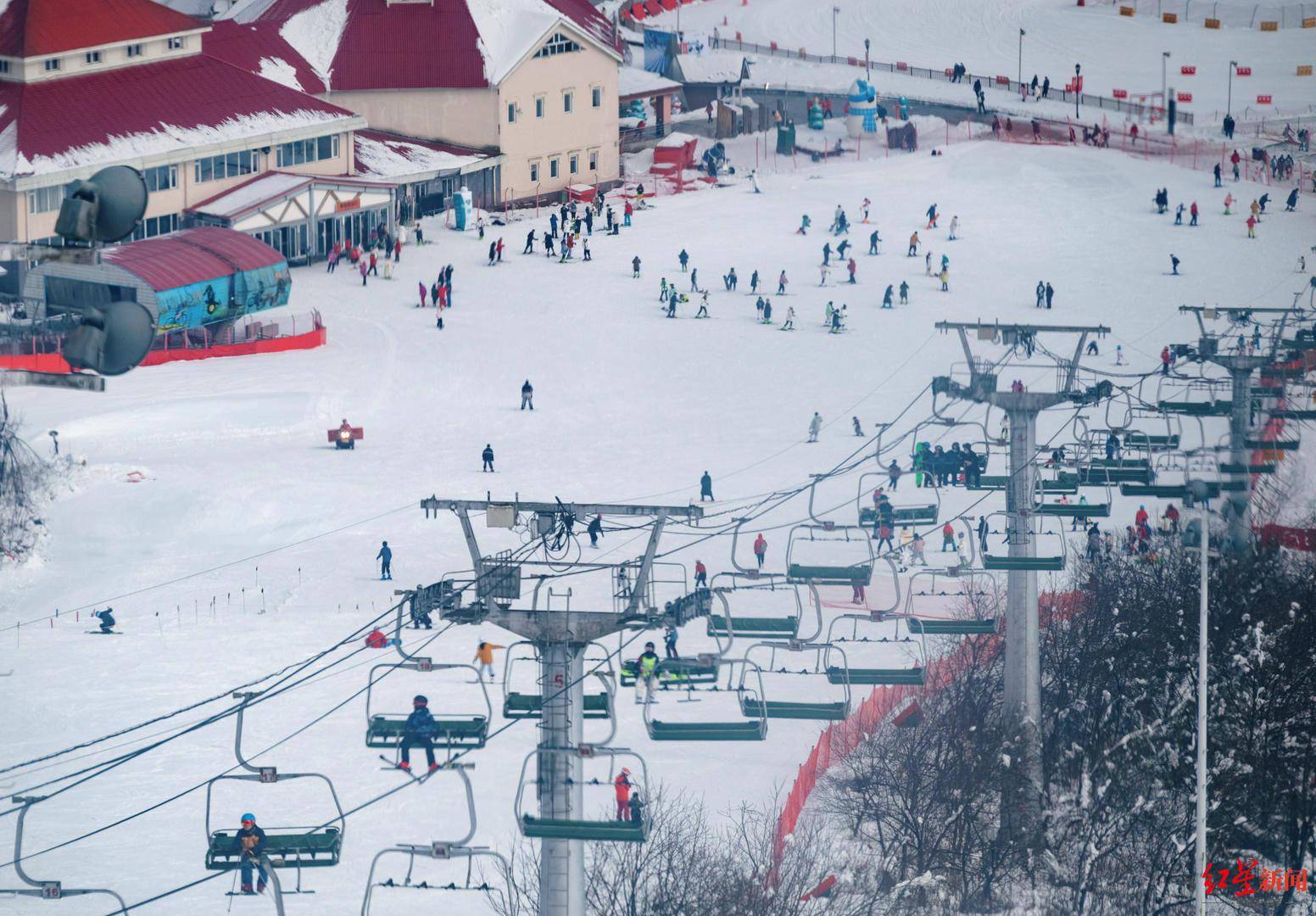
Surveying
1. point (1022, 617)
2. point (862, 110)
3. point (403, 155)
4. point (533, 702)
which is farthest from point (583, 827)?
point (862, 110)

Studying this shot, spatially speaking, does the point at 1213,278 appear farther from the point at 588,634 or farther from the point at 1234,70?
the point at 588,634

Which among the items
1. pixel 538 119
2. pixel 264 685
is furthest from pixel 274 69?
pixel 264 685

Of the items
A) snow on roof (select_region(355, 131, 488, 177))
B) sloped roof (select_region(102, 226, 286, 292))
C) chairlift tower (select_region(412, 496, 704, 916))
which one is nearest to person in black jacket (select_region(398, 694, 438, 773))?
chairlift tower (select_region(412, 496, 704, 916))

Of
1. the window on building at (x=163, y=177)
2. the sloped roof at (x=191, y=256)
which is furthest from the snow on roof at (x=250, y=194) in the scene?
the sloped roof at (x=191, y=256)

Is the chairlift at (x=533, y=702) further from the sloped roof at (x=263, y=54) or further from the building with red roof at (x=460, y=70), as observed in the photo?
the building with red roof at (x=460, y=70)

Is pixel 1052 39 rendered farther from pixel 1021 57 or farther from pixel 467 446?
pixel 467 446

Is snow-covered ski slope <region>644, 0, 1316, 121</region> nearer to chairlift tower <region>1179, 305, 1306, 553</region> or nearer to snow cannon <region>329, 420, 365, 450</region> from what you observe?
snow cannon <region>329, 420, 365, 450</region>

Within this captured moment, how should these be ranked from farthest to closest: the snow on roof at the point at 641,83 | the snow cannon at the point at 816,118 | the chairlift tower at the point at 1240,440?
the snow on roof at the point at 641,83 → the snow cannon at the point at 816,118 → the chairlift tower at the point at 1240,440
